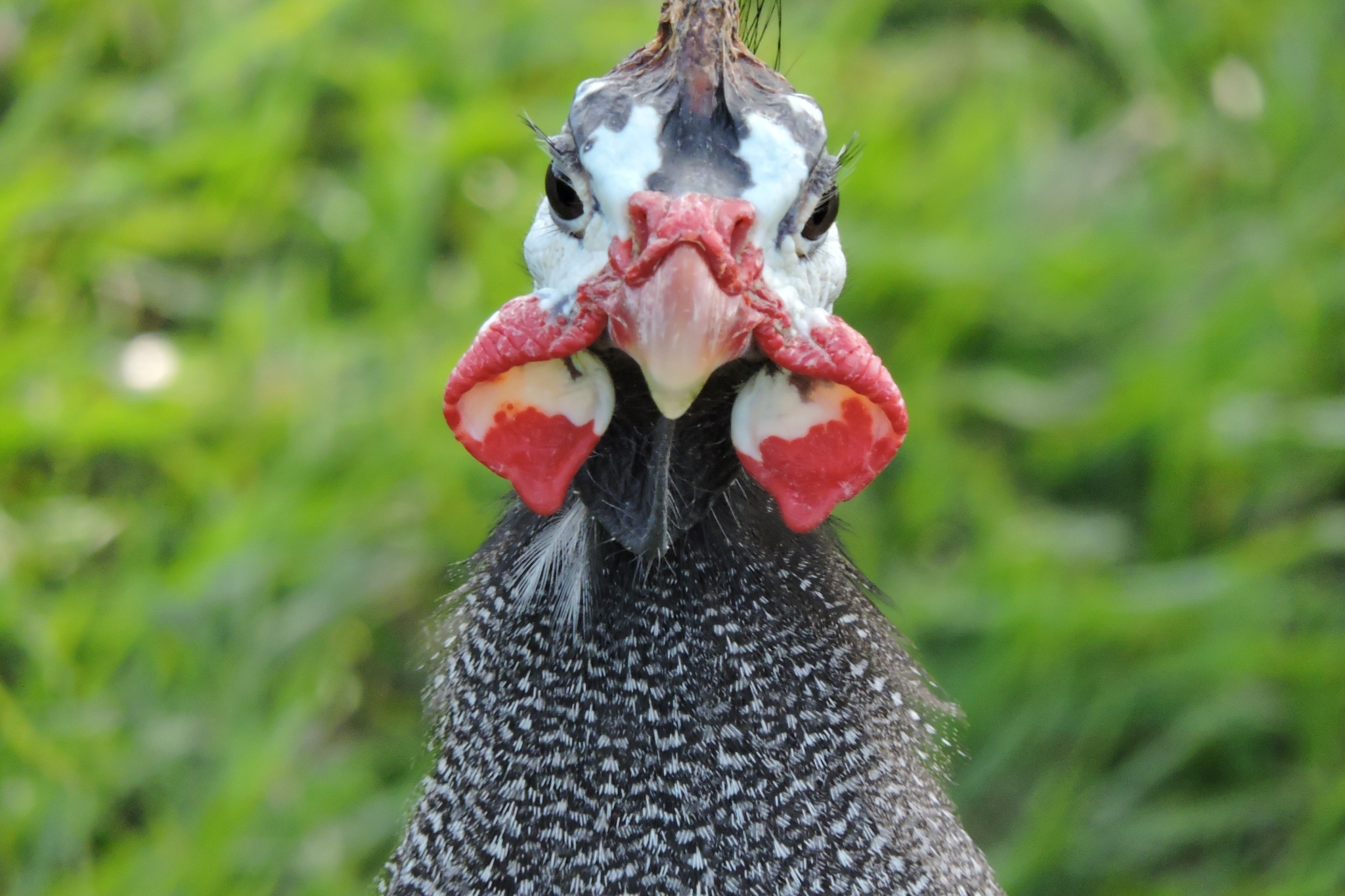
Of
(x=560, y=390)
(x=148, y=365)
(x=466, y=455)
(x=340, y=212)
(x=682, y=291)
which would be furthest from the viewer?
(x=340, y=212)

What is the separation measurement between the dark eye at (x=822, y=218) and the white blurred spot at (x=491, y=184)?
5.19ft

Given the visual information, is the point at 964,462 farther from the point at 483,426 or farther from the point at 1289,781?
the point at 483,426

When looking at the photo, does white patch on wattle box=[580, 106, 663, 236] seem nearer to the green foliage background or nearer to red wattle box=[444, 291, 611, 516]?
red wattle box=[444, 291, 611, 516]

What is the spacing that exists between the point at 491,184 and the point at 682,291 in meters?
1.83

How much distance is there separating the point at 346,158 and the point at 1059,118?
1.51 m

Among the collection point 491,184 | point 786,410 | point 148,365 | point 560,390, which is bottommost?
point 786,410

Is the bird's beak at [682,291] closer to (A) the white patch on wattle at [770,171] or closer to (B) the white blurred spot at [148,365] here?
(A) the white patch on wattle at [770,171]

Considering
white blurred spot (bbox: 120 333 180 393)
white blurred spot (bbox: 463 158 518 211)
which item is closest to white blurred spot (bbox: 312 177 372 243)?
white blurred spot (bbox: 463 158 518 211)

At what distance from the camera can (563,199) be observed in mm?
1210

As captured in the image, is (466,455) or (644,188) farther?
(466,455)

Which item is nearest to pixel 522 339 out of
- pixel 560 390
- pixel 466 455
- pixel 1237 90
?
pixel 560 390

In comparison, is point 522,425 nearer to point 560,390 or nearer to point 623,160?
point 560,390

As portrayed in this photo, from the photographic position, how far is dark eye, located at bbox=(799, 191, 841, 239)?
1216mm

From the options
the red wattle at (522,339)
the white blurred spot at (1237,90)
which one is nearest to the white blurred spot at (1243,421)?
the white blurred spot at (1237,90)
